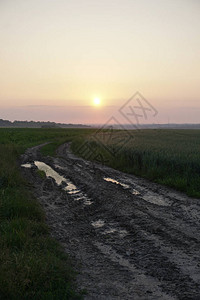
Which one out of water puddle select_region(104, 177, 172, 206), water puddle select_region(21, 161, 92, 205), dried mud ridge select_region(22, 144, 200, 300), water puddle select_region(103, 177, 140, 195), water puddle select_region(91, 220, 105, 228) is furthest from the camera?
water puddle select_region(103, 177, 140, 195)

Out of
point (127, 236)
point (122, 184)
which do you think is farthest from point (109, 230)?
point (122, 184)

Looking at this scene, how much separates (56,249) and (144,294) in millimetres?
2200

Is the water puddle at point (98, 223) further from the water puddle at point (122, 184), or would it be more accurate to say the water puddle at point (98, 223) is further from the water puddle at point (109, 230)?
the water puddle at point (122, 184)

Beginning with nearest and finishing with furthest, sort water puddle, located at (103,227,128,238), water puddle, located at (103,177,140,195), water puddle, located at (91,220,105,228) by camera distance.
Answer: water puddle, located at (103,227,128,238), water puddle, located at (91,220,105,228), water puddle, located at (103,177,140,195)

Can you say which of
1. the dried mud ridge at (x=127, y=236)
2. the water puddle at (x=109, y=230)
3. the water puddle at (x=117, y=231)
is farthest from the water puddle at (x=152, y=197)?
the water puddle at (x=117, y=231)

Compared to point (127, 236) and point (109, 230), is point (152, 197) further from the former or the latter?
point (127, 236)

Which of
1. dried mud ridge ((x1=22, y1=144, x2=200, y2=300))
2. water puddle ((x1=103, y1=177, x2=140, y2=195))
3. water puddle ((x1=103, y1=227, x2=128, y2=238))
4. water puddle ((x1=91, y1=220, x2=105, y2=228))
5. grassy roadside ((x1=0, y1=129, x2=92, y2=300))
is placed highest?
grassy roadside ((x1=0, y1=129, x2=92, y2=300))

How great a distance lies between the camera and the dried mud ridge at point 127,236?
15.8 feet

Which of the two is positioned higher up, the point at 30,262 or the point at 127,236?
the point at 30,262

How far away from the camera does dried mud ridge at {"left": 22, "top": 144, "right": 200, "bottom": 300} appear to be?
4820mm

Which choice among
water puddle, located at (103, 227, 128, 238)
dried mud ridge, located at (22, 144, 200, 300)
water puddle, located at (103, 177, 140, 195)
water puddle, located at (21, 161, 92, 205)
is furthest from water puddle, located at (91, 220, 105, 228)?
water puddle, located at (103, 177, 140, 195)

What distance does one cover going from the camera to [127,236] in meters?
7.16

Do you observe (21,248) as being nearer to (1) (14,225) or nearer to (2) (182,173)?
(1) (14,225)

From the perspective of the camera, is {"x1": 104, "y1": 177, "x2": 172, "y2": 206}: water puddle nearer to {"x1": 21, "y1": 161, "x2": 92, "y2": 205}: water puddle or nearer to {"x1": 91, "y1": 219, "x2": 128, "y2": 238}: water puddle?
{"x1": 21, "y1": 161, "x2": 92, "y2": 205}: water puddle
